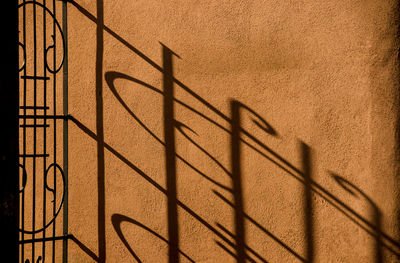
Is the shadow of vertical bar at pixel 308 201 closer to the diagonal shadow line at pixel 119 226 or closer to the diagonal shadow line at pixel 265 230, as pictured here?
the diagonal shadow line at pixel 265 230

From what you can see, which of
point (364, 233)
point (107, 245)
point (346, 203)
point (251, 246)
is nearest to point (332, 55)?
point (346, 203)

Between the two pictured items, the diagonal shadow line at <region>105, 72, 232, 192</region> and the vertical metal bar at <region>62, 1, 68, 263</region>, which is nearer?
the diagonal shadow line at <region>105, 72, 232, 192</region>

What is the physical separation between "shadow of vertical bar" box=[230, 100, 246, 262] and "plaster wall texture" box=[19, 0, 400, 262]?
11mm

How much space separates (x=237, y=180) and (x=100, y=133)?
1388mm

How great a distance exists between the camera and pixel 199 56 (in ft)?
12.2

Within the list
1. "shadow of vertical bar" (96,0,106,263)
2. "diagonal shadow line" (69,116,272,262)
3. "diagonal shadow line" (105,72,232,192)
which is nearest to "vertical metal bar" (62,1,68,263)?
"diagonal shadow line" (69,116,272,262)

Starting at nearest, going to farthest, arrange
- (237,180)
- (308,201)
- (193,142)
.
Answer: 1. (308,201)
2. (237,180)
3. (193,142)

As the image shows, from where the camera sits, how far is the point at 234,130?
357cm

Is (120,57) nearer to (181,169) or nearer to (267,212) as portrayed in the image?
A: (181,169)
